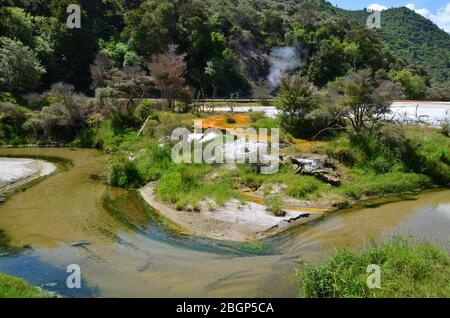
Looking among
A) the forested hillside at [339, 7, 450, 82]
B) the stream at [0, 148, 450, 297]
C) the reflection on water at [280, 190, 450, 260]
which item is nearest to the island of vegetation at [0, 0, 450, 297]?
the reflection on water at [280, 190, 450, 260]

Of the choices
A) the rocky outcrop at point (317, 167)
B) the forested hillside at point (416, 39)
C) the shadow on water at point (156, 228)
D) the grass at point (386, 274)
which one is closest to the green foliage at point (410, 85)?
the rocky outcrop at point (317, 167)

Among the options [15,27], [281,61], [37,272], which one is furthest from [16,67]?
[281,61]

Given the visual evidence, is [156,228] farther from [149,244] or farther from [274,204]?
[274,204]

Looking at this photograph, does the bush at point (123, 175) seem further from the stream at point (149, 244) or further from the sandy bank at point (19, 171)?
the sandy bank at point (19, 171)

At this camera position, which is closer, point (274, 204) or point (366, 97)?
point (274, 204)
